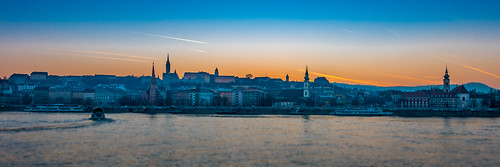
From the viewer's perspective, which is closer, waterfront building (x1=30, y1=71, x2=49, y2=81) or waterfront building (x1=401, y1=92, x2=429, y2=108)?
waterfront building (x1=401, y1=92, x2=429, y2=108)

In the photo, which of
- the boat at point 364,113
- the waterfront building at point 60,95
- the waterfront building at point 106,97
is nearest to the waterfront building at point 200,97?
the waterfront building at point 106,97

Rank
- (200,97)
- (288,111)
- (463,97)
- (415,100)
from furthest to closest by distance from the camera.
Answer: (200,97)
(415,100)
(463,97)
(288,111)

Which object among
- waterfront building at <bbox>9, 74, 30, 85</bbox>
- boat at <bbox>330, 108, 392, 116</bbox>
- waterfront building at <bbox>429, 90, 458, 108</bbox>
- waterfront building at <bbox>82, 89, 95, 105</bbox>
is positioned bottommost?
boat at <bbox>330, 108, 392, 116</bbox>

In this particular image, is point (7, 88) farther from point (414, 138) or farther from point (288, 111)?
point (414, 138)

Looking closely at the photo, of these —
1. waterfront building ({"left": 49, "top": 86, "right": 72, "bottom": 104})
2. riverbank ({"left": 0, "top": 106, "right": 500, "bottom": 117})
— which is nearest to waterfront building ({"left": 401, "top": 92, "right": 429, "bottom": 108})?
riverbank ({"left": 0, "top": 106, "right": 500, "bottom": 117})

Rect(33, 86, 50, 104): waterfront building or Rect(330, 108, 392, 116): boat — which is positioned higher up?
Rect(33, 86, 50, 104): waterfront building

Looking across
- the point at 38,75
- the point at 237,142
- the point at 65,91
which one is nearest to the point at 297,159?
the point at 237,142

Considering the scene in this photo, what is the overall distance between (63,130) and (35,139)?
802 cm

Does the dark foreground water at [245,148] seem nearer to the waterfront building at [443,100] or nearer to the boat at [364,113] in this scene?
the boat at [364,113]

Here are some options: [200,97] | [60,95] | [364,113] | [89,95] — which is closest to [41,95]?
[60,95]

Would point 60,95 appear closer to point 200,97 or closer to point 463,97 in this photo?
point 200,97

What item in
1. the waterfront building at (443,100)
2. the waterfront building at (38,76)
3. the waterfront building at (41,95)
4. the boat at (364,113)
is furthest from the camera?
the waterfront building at (38,76)

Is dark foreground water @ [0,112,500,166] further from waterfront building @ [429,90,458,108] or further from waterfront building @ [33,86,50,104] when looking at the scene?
waterfront building @ [33,86,50,104]

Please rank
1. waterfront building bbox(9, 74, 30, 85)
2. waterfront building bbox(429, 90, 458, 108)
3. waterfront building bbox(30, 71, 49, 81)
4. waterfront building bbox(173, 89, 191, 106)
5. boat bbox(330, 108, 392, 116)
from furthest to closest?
waterfront building bbox(30, 71, 49, 81) → waterfront building bbox(9, 74, 30, 85) → waterfront building bbox(173, 89, 191, 106) → waterfront building bbox(429, 90, 458, 108) → boat bbox(330, 108, 392, 116)
